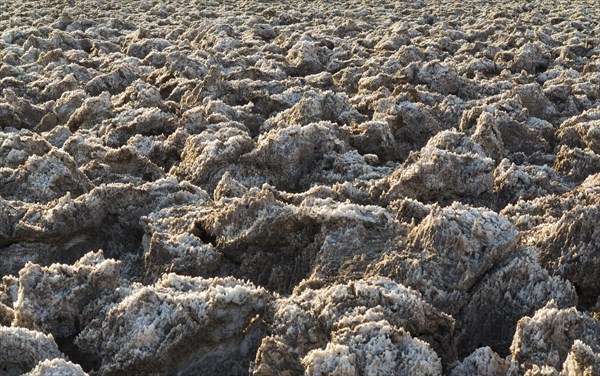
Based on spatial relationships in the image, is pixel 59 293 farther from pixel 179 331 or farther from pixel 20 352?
pixel 179 331

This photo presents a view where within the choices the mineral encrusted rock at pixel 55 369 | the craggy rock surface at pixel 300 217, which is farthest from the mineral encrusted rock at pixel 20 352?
the mineral encrusted rock at pixel 55 369

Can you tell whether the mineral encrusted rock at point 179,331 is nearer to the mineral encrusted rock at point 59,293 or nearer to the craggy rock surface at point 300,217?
the craggy rock surface at point 300,217

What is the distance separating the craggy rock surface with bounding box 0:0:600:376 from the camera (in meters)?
2.70

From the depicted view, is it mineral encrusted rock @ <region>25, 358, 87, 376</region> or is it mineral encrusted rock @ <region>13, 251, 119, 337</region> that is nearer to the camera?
mineral encrusted rock @ <region>25, 358, 87, 376</region>

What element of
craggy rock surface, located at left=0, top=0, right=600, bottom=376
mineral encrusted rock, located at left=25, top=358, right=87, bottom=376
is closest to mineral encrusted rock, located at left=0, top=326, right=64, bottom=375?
craggy rock surface, located at left=0, top=0, right=600, bottom=376

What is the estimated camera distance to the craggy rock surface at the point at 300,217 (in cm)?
270

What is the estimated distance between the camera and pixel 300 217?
3.62 meters

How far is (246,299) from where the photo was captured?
9.37 feet

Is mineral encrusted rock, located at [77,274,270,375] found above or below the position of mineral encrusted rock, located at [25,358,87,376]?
below

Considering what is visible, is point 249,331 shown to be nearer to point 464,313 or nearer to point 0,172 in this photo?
point 464,313

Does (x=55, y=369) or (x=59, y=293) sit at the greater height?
(x=55, y=369)

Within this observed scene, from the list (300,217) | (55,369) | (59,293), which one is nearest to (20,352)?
(55,369)

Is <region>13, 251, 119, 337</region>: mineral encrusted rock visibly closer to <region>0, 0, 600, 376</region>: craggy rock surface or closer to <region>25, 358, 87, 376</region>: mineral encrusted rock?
<region>0, 0, 600, 376</region>: craggy rock surface

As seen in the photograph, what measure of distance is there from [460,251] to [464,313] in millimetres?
274
